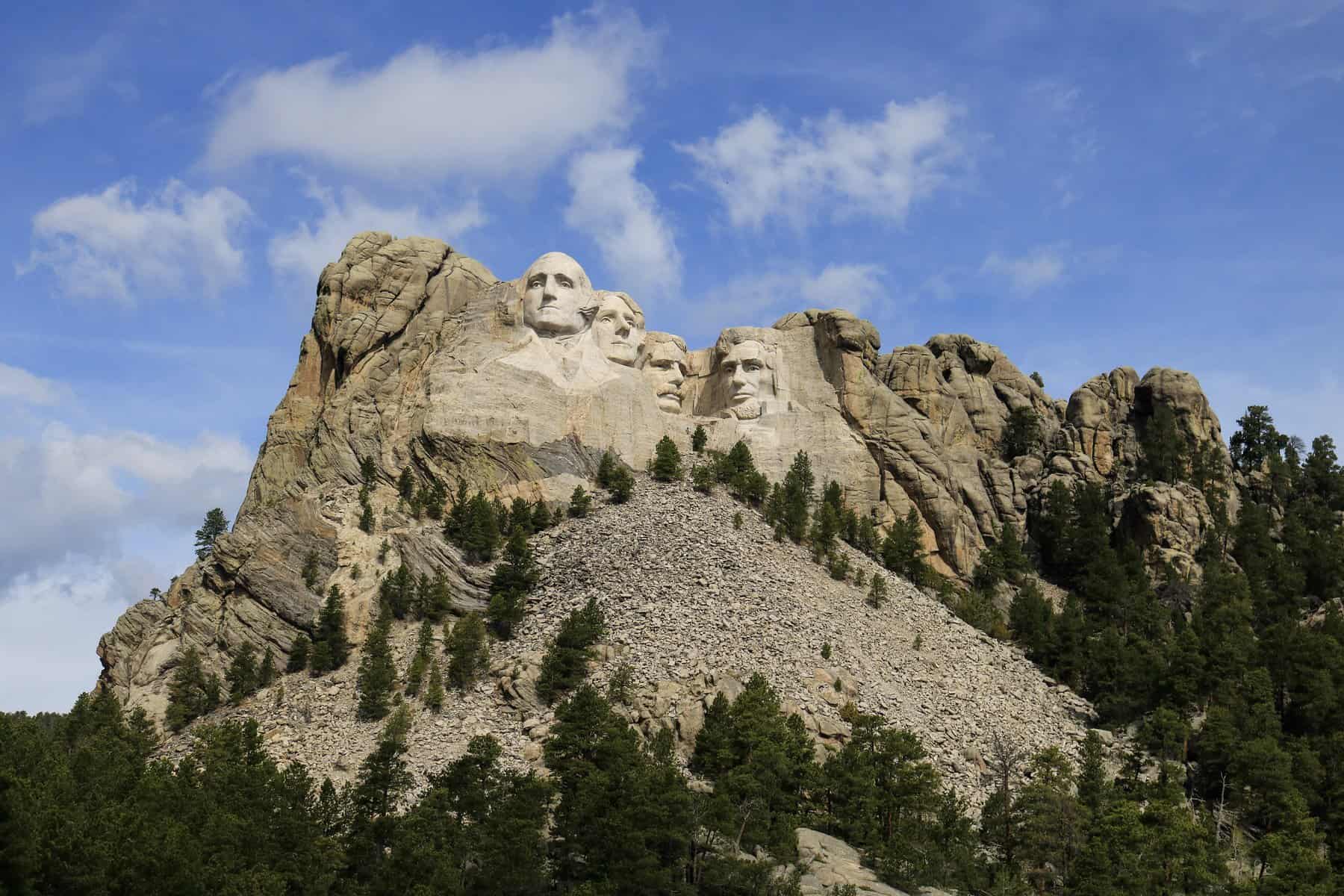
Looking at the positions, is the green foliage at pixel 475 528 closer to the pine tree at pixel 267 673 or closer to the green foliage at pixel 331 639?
the green foliage at pixel 331 639

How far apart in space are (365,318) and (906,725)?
130ft

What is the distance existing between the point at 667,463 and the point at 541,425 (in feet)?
24.1

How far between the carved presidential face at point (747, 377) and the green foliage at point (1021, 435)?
17.7 metres

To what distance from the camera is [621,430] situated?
327 feet

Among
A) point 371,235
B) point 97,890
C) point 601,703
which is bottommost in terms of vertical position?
point 97,890

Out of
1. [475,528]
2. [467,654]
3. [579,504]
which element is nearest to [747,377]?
[579,504]

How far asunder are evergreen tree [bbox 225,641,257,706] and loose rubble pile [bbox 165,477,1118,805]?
82 cm

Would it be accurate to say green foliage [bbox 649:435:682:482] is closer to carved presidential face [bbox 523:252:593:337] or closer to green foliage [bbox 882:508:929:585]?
carved presidential face [bbox 523:252:593:337]

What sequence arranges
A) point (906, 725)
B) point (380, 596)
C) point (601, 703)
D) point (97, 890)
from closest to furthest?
point (97, 890) < point (601, 703) < point (906, 725) < point (380, 596)

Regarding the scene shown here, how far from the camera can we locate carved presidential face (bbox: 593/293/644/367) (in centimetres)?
10188

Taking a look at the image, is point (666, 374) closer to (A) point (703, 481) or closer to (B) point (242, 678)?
(A) point (703, 481)

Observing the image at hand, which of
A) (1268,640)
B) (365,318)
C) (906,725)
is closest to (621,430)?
(365,318)

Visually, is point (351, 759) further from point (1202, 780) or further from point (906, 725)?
point (1202, 780)

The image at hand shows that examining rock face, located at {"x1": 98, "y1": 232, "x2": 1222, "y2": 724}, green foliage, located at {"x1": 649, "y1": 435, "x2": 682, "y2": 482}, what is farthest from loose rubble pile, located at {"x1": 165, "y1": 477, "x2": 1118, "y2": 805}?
rock face, located at {"x1": 98, "y1": 232, "x2": 1222, "y2": 724}
